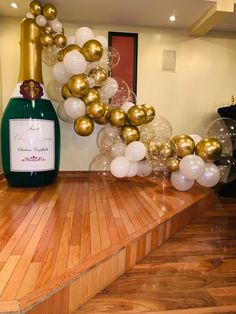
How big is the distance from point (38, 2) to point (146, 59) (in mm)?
1226

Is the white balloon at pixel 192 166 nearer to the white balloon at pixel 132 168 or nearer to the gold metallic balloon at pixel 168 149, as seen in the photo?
the gold metallic balloon at pixel 168 149

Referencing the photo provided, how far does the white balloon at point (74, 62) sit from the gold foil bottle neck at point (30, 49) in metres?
0.35

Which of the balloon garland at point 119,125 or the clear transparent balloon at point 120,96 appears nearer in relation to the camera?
the balloon garland at point 119,125

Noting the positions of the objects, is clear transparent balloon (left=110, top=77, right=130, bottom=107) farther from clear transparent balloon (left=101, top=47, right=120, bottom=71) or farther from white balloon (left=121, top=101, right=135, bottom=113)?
clear transparent balloon (left=101, top=47, right=120, bottom=71)

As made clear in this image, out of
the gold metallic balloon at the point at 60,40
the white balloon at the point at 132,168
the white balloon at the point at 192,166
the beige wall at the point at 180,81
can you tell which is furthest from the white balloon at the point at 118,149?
Result: the gold metallic balloon at the point at 60,40

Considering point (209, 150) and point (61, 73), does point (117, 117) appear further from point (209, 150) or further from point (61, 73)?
point (209, 150)

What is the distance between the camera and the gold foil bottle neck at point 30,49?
2016mm

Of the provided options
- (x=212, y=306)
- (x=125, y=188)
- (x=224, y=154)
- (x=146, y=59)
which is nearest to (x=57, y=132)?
(x=125, y=188)

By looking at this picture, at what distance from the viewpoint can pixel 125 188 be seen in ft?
6.97

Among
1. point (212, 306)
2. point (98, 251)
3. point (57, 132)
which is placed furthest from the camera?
point (57, 132)

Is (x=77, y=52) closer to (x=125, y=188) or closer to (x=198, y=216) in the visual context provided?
(x=125, y=188)

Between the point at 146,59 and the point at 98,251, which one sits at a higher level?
the point at 146,59

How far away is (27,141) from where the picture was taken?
196cm

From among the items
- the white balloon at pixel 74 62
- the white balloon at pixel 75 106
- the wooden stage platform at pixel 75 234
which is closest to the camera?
the wooden stage platform at pixel 75 234
